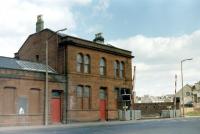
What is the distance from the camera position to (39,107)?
39.6m

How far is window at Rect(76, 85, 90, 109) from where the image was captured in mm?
44094

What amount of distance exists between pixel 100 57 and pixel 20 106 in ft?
45.1

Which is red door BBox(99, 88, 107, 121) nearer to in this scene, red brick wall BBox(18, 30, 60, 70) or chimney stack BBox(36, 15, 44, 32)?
red brick wall BBox(18, 30, 60, 70)

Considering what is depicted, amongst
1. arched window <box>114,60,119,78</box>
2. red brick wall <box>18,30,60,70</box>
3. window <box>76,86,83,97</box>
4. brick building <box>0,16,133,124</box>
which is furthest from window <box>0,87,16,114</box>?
arched window <box>114,60,119,78</box>

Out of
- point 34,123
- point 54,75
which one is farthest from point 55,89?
point 34,123

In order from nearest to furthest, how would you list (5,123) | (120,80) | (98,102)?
(5,123), (98,102), (120,80)

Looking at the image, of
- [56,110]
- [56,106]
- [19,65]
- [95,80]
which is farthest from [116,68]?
[19,65]

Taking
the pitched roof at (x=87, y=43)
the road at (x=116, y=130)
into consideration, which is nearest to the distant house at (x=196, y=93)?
the pitched roof at (x=87, y=43)

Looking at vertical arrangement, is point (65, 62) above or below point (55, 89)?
above

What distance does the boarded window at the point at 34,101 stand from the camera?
3881cm

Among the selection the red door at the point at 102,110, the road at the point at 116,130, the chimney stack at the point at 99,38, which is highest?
the chimney stack at the point at 99,38

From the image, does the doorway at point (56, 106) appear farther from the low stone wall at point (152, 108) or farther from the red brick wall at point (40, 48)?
the low stone wall at point (152, 108)

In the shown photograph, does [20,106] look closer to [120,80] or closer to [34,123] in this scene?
[34,123]

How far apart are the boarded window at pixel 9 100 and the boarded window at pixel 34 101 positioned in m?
2.13
